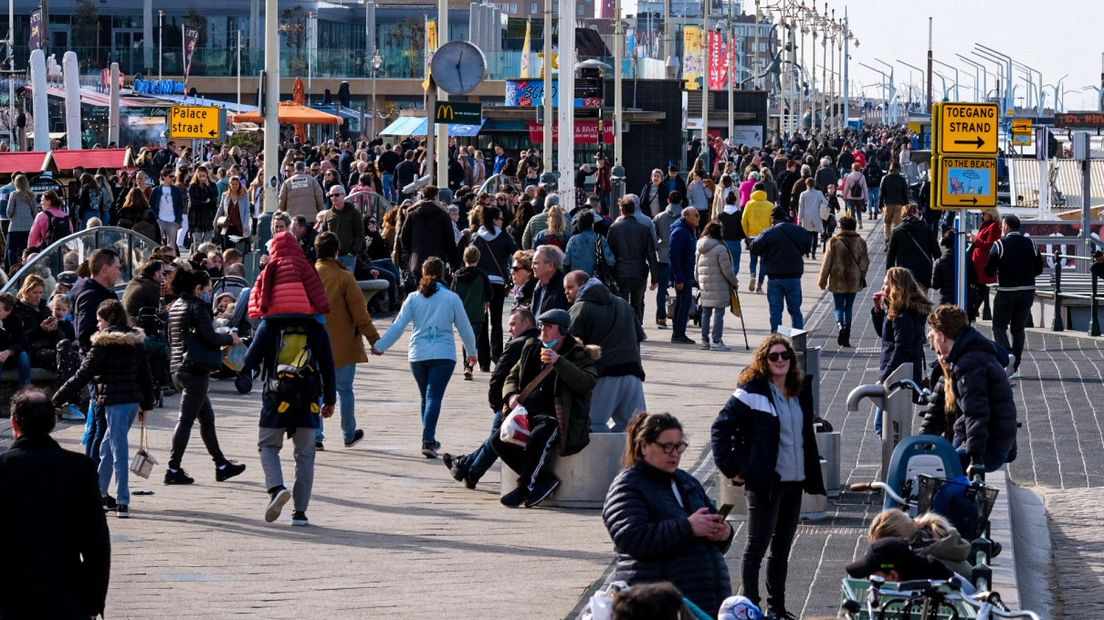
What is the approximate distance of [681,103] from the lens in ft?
151

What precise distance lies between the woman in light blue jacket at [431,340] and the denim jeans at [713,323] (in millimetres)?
7320

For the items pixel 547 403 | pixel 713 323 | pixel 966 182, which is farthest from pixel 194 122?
pixel 547 403

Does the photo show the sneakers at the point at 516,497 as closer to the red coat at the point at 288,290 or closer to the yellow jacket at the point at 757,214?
the red coat at the point at 288,290

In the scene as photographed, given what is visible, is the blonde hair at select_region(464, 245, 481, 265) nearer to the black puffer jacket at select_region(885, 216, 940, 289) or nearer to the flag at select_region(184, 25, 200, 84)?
the black puffer jacket at select_region(885, 216, 940, 289)

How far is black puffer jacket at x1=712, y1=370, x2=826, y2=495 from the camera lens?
8.82m

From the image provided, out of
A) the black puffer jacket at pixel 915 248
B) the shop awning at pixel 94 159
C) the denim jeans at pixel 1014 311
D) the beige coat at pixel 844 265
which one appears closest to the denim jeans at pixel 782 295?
the beige coat at pixel 844 265

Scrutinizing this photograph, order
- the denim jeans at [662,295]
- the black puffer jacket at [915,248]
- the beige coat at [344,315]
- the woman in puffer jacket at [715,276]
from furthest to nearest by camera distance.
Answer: the denim jeans at [662,295], the black puffer jacket at [915,248], the woman in puffer jacket at [715,276], the beige coat at [344,315]

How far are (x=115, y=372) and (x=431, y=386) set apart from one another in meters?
3.02

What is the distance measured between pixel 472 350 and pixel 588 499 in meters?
2.50

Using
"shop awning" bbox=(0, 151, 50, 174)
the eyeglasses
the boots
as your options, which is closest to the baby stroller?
the eyeglasses

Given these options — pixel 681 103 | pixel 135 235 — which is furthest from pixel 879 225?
pixel 135 235

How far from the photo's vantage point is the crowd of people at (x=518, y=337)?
8.85 m

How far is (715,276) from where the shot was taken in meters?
21.0

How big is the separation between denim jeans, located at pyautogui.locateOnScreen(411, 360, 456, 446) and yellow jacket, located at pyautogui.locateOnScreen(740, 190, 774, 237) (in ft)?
47.8
